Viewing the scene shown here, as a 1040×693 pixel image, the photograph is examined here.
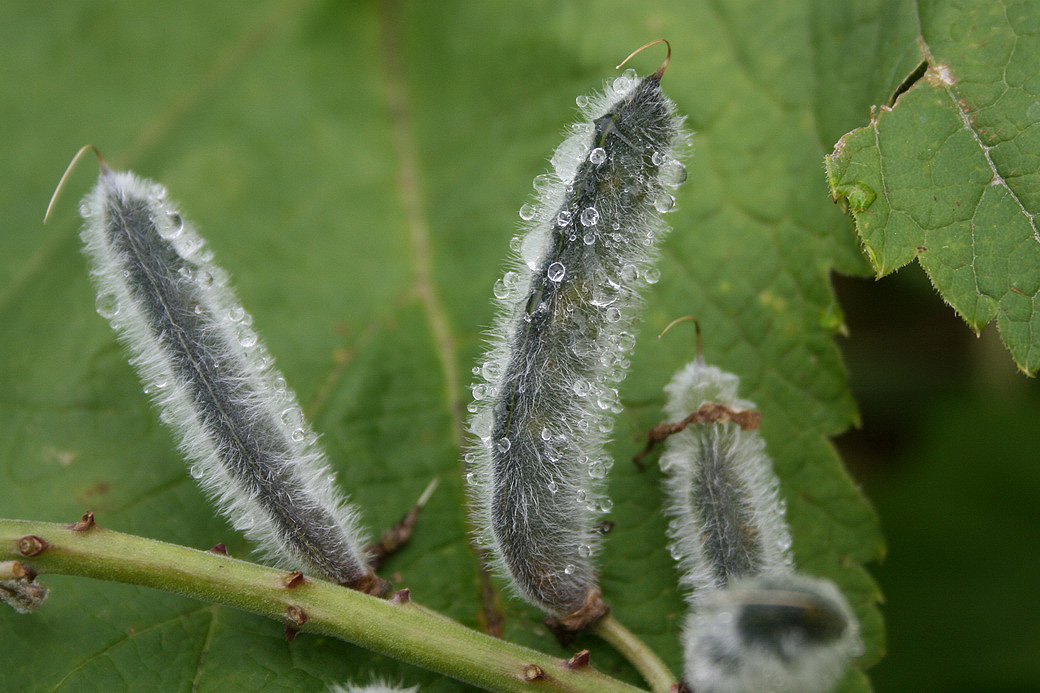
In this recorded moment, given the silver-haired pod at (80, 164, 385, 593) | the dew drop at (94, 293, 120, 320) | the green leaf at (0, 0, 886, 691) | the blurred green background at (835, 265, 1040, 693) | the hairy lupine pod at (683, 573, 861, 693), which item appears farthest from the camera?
the blurred green background at (835, 265, 1040, 693)

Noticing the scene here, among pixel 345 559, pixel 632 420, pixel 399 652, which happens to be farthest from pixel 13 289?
pixel 632 420

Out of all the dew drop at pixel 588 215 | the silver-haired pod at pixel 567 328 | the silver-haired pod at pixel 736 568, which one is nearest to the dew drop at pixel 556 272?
the silver-haired pod at pixel 567 328

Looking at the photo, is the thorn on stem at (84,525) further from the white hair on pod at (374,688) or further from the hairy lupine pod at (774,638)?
the hairy lupine pod at (774,638)

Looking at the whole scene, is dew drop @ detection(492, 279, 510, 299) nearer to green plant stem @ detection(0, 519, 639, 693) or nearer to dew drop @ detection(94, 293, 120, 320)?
green plant stem @ detection(0, 519, 639, 693)

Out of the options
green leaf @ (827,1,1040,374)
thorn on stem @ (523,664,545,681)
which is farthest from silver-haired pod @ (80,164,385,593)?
green leaf @ (827,1,1040,374)

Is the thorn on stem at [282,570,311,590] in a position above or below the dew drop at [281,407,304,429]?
below

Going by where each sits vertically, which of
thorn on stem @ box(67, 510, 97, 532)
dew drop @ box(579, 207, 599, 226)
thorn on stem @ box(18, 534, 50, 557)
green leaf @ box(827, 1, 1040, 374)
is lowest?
thorn on stem @ box(18, 534, 50, 557)

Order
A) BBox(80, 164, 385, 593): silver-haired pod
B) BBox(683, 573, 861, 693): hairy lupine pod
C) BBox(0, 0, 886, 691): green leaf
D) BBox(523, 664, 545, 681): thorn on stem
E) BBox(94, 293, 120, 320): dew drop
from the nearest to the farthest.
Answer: BBox(683, 573, 861, 693): hairy lupine pod, BBox(523, 664, 545, 681): thorn on stem, BBox(80, 164, 385, 593): silver-haired pod, BBox(94, 293, 120, 320): dew drop, BBox(0, 0, 886, 691): green leaf

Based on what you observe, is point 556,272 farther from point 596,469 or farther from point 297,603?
point 297,603
